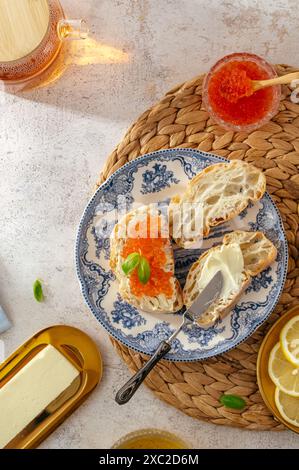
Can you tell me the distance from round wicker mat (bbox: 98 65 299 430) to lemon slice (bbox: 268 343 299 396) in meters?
0.08

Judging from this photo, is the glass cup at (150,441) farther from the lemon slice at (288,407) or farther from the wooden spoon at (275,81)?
the wooden spoon at (275,81)

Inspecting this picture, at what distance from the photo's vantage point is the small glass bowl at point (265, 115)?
6.95ft

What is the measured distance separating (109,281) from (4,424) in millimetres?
542

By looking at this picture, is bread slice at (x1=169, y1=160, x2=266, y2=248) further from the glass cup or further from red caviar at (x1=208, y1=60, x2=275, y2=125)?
the glass cup

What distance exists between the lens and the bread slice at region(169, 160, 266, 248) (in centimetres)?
205

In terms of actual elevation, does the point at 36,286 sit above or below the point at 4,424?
above

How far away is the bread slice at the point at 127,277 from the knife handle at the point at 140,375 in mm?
118

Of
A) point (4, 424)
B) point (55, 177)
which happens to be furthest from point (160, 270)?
point (4, 424)

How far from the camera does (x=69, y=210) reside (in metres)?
2.27

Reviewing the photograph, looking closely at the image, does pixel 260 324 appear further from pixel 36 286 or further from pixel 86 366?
pixel 36 286

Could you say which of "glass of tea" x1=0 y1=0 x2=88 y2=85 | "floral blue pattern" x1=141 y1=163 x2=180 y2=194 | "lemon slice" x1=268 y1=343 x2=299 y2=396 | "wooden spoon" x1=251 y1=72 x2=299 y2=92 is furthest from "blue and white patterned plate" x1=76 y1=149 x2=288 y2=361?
"glass of tea" x1=0 y1=0 x2=88 y2=85

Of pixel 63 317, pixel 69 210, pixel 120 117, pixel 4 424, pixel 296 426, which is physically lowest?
pixel 296 426

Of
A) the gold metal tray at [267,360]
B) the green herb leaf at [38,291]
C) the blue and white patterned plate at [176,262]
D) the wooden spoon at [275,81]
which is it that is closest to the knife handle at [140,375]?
the blue and white patterned plate at [176,262]

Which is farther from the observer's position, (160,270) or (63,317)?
(63,317)
